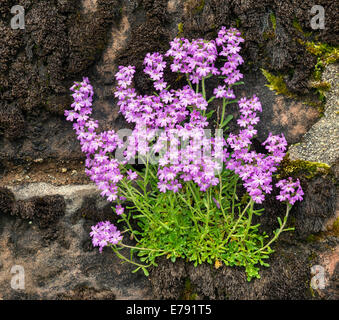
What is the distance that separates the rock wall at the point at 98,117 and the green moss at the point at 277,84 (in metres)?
0.05

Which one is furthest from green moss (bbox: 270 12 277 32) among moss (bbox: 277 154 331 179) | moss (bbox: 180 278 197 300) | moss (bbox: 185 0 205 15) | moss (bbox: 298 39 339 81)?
moss (bbox: 180 278 197 300)

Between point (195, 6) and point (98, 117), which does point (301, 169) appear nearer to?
point (195, 6)

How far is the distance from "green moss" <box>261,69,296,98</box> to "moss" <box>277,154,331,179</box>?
2.41 ft

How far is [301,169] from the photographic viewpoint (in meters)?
4.82

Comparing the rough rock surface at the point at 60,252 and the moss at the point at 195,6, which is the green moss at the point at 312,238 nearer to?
the rough rock surface at the point at 60,252

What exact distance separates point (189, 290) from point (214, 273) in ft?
1.08

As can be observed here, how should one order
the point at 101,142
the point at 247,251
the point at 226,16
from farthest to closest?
1. the point at 226,16
2. the point at 247,251
3. the point at 101,142

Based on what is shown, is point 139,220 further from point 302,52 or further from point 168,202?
point 302,52

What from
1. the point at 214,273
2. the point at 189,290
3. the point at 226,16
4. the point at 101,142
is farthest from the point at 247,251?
the point at 226,16

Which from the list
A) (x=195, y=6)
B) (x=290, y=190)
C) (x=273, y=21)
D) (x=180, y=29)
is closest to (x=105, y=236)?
(x=290, y=190)

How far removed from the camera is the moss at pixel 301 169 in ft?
15.6

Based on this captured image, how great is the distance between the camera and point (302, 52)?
16.1ft

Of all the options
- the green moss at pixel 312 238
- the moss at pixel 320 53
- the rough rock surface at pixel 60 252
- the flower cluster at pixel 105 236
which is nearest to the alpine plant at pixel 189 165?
the flower cluster at pixel 105 236

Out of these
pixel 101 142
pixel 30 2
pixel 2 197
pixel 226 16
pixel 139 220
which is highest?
pixel 30 2
